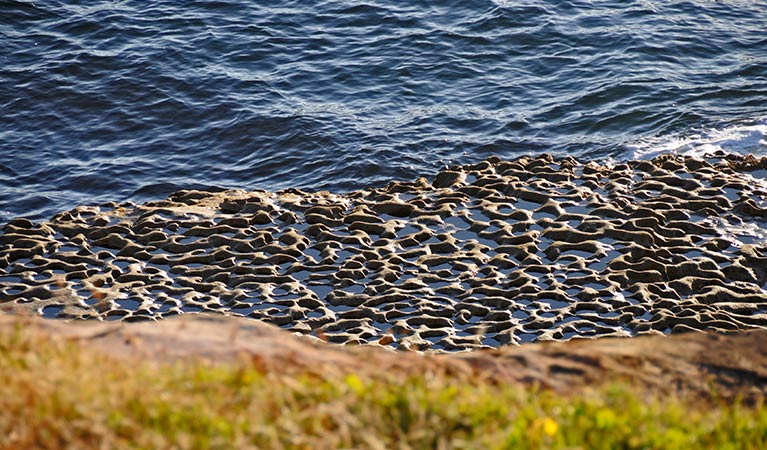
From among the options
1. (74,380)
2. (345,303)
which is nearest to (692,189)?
(345,303)

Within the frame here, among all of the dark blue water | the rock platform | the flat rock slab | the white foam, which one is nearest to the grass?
the flat rock slab

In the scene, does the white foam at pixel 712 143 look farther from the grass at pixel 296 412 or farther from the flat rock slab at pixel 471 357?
the grass at pixel 296 412

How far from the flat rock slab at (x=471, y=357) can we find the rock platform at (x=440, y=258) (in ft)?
12.8

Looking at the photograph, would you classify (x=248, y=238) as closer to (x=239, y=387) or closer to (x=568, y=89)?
(x=239, y=387)

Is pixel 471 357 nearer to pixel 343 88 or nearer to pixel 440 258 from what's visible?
pixel 440 258

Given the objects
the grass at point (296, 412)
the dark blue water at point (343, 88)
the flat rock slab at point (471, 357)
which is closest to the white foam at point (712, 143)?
the dark blue water at point (343, 88)

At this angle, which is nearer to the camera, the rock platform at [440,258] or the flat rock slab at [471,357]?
the flat rock slab at [471,357]

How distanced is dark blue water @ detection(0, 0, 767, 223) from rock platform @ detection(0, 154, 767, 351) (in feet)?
7.27

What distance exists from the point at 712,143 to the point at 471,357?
39.3ft

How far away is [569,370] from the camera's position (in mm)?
6523

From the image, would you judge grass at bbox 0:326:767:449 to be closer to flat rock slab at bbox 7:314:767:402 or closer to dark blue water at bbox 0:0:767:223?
flat rock slab at bbox 7:314:767:402

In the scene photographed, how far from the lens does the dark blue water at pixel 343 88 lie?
17703mm

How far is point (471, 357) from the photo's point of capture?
21.8 ft

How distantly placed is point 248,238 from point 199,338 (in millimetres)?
7148
